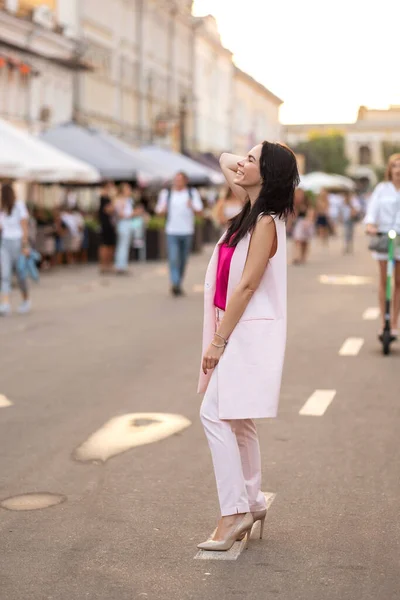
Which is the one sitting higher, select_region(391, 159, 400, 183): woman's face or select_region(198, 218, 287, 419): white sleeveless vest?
select_region(391, 159, 400, 183): woman's face

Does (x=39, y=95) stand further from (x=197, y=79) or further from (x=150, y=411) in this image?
(x=150, y=411)

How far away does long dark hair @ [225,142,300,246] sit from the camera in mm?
5008

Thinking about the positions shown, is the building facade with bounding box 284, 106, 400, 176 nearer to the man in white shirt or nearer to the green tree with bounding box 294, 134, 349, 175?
the green tree with bounding box 294, 134, 349, 175

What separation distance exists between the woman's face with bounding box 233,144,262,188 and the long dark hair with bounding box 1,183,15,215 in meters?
11.6

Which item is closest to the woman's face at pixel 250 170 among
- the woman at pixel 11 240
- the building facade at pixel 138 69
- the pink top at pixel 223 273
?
the pink top at pixel 223 273

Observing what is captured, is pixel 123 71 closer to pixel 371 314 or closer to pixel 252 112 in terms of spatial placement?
pixel 371 314

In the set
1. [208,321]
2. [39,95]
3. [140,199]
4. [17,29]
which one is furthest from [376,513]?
[39,95]

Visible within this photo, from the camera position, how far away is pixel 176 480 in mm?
6398

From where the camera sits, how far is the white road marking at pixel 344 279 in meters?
22.6

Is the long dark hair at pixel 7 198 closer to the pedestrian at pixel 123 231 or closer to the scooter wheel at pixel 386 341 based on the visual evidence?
the scooter wheel at pixel 386 341

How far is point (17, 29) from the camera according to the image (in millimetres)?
37344

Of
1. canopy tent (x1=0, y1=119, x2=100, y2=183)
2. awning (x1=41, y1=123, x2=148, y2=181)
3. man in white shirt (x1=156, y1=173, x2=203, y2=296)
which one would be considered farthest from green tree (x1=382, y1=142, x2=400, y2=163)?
man in white shirt (x1=156, y1=173, x2=203, y2=296)

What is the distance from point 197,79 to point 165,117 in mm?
12800

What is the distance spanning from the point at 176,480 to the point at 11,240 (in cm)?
1051
